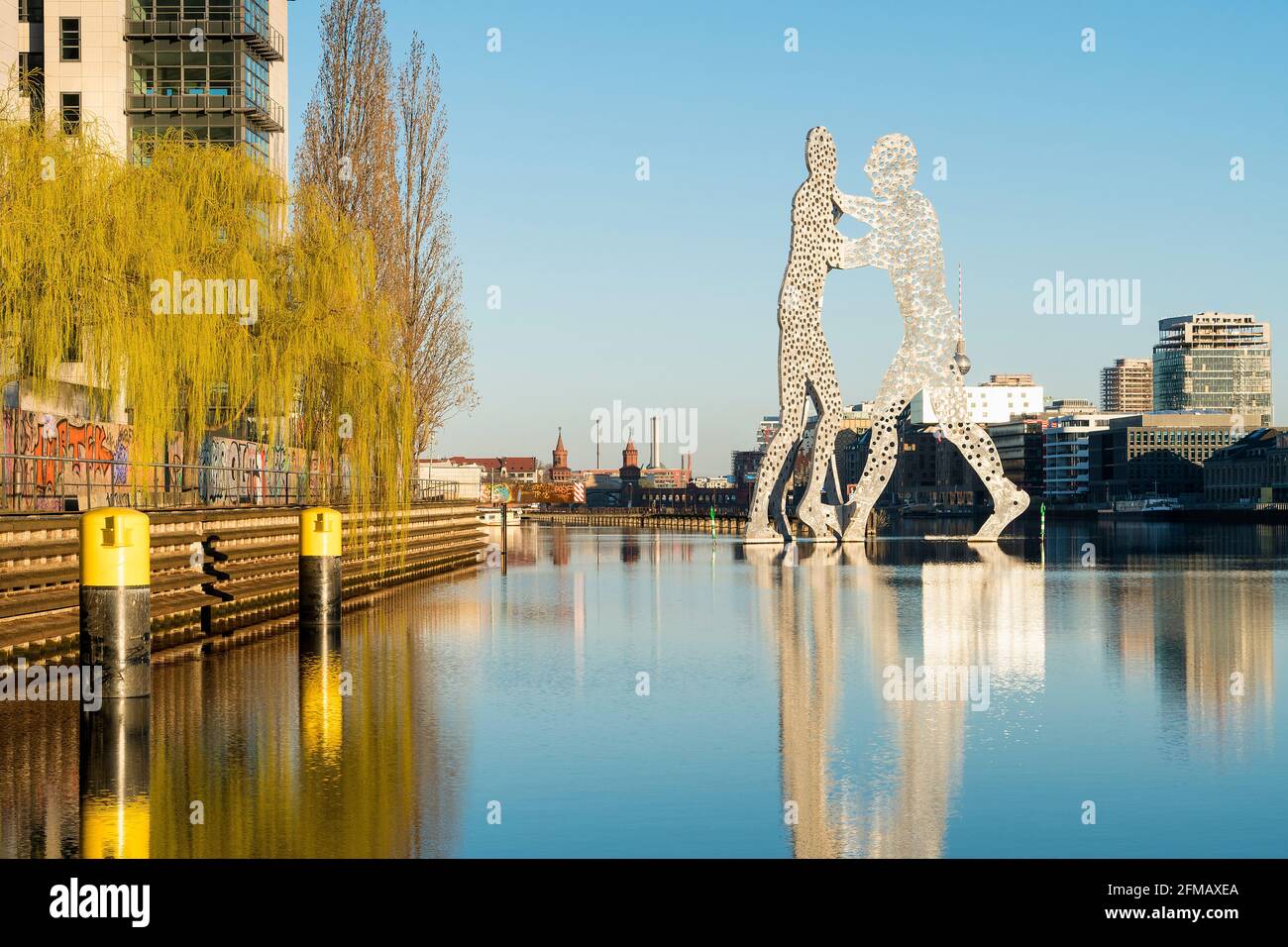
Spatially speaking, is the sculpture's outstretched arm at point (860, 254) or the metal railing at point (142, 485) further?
the sculpture's outstretched arm at point (860, 254)

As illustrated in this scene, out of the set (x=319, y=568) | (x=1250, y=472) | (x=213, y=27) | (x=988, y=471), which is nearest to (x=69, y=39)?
(x=213, y=27)

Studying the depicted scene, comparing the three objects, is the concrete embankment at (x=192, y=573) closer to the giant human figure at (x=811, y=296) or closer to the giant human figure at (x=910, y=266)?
the giant human figure at (x=811, y=296)

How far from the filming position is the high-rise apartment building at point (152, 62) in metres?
52.2

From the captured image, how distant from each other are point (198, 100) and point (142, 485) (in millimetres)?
37390

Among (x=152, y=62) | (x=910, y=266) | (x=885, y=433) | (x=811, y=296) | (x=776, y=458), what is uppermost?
(x=152, y=62)

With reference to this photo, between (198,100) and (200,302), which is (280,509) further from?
(198,100)

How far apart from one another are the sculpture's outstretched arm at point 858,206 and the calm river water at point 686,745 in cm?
3715

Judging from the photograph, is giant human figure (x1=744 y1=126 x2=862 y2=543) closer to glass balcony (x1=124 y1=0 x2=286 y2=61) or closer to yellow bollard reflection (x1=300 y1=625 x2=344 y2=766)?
glass balcony (x1=124 y1=0 x2=286 y2=61)

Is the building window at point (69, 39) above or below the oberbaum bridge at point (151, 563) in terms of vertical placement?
above

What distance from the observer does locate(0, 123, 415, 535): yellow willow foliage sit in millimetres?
19156

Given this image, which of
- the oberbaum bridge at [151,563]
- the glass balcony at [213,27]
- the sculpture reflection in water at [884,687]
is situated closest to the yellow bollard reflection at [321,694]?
the oberbaum bridge at [151,563]

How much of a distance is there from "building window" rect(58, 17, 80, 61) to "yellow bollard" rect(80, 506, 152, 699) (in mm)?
45254
